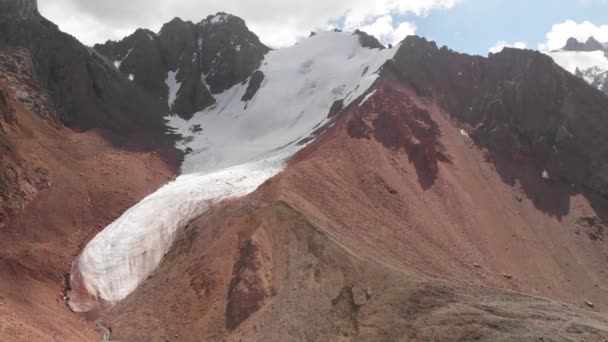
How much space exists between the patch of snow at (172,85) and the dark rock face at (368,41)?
97.2 feet

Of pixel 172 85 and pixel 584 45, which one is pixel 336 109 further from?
pixel 584 45

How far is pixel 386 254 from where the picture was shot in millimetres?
29984

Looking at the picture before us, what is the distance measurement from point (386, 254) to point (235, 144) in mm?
34219

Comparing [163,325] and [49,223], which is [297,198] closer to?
[163,325]

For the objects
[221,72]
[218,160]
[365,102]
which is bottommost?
[218,160]

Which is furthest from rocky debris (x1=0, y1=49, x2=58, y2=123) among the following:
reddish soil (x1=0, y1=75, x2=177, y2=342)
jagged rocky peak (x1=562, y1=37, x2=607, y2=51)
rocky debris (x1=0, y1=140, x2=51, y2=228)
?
jagged rocky peak (x1=562, y1=37, x2=607, y2=51)

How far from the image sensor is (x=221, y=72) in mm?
81250

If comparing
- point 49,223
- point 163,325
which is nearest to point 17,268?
point 49,223

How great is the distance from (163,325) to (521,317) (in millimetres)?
17412

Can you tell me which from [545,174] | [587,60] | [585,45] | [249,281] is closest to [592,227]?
[545,174]

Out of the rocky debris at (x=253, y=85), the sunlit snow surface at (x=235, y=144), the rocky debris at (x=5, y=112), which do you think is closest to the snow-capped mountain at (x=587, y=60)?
the sunlit snow surface at (x=235, y=144)

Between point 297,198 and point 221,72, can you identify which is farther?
point 221,72

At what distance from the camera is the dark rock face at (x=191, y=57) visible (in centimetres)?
7681

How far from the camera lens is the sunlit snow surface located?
32188mm
